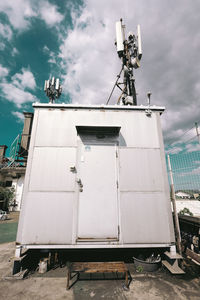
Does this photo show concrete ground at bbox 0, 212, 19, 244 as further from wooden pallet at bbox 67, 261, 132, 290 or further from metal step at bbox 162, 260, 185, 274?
metal step at bbox 162, 260, 185, 274

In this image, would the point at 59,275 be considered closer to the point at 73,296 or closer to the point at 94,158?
the point at 73,296

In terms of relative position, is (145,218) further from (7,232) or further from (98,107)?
(7,232)

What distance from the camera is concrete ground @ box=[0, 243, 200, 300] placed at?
112 inches

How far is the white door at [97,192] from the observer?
3.82 meters

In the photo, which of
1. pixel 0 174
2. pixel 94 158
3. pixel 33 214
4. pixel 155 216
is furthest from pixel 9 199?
pixel 155 216

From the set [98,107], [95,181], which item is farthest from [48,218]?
[98,107]

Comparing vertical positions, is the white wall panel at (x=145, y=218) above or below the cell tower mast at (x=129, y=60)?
below

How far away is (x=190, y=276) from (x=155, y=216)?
166 centimetres

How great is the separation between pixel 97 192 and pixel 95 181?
13.3 inches

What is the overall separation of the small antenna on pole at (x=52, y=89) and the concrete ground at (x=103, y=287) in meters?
7.09

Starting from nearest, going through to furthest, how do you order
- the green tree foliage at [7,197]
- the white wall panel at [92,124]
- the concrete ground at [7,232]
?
the white wall panel at [92,124]
the concrete ground at [7,232]
the green tree foliage at [7,197]

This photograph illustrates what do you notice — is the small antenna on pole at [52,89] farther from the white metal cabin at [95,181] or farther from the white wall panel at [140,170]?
the white wall panel at [140,170]

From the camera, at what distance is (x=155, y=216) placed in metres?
3.95

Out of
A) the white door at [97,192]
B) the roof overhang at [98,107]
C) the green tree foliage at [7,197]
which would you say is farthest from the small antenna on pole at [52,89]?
the green tree foliage at [7,197]
